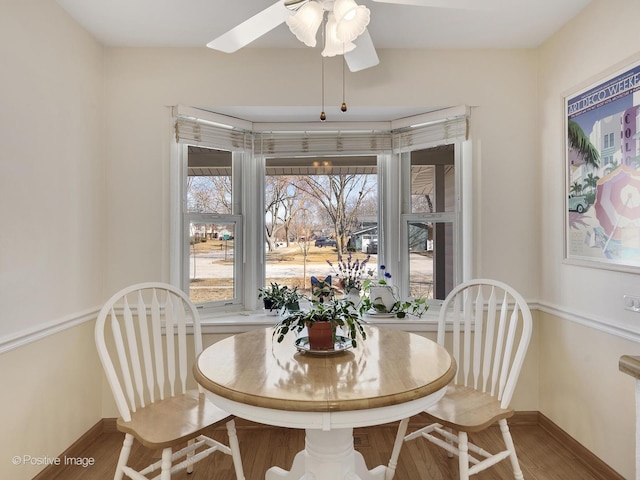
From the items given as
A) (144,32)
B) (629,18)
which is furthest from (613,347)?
(144,32)

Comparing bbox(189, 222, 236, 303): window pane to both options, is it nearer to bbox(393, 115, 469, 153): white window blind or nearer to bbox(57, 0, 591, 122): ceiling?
bbox(57, 0, 591, 122): ceiling

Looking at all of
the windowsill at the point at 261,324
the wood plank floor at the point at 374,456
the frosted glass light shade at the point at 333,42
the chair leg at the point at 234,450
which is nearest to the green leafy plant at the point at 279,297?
the windowsill at the point at 261,324

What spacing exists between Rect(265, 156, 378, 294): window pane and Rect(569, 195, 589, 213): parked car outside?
4.14 feet

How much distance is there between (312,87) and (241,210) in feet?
3.34

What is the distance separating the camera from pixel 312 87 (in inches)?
98.5

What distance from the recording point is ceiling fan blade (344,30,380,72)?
1760mm

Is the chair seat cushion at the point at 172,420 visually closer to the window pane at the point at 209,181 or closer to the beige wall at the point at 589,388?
the window pane at the point at 209,181

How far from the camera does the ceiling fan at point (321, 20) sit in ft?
4.36

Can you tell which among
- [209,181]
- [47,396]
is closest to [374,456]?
[47,396]

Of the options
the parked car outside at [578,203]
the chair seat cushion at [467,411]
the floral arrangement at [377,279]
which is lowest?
the chair seat cushion at [467,411]

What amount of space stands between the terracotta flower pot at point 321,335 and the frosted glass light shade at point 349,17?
3.67 ft

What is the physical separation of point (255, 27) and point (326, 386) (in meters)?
1.44

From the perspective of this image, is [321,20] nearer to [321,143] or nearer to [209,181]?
[321,143]

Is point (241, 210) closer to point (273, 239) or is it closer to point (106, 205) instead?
point (273, 239)
